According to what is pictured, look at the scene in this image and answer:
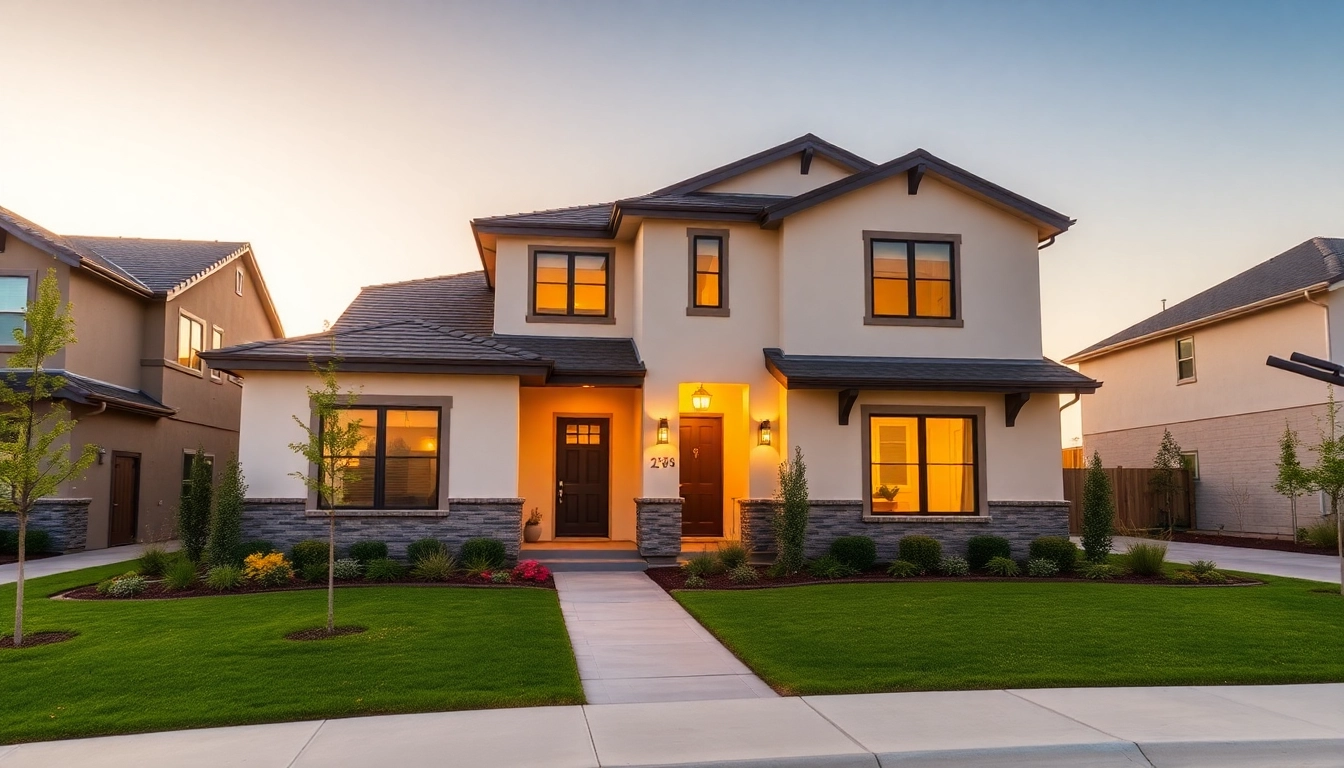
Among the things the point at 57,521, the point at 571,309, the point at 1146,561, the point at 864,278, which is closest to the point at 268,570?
the point at 571,309

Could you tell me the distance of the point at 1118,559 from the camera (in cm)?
1505

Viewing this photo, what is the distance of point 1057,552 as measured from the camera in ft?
47.7

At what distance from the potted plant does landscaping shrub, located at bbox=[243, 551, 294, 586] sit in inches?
177

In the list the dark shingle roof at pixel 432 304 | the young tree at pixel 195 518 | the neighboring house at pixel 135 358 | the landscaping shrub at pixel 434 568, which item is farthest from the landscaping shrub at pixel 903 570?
the neighboring house at pixel 135 358

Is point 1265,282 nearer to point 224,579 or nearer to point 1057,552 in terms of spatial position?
point 1057,552

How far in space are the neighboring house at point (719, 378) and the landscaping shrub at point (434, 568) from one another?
742 millimetres

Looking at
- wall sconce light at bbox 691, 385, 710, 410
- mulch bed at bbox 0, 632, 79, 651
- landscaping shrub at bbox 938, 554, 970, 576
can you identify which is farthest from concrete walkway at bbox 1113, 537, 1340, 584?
mulch bed at bbox 0, 632, 79, 651

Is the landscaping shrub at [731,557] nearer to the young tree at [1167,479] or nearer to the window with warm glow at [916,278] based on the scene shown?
the window with warm glow at [916,278]

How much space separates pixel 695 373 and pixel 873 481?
11.6 feet

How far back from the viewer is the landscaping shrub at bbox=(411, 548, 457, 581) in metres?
12.9

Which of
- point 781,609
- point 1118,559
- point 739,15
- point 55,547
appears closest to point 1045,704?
point 781,609

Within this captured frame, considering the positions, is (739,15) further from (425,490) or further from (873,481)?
(425,490)

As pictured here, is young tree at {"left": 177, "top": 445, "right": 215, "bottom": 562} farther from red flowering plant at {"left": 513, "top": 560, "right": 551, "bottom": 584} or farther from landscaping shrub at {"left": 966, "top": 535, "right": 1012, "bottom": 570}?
landscaping shrub at {"left": 966, "top": 535, "right": 1012, "bottom": 570}

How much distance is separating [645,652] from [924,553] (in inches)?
277
